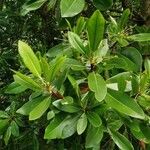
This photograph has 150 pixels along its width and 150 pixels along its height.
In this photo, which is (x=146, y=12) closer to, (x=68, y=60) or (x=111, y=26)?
(x=111, y=26)

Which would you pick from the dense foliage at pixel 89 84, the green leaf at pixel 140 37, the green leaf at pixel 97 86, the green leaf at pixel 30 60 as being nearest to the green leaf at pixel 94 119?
the dense foliage at pixel 89 84

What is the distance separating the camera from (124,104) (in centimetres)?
123

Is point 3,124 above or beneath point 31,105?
beneath

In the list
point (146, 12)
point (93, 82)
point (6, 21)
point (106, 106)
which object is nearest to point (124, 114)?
point (106, 106)

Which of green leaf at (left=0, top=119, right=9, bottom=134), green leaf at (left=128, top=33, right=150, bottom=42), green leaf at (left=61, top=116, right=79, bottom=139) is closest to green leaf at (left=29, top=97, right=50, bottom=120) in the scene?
green leaf at (left=61, top=116, right=79, bottom=139)

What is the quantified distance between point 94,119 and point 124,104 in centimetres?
10

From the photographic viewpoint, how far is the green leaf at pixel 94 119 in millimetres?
1235

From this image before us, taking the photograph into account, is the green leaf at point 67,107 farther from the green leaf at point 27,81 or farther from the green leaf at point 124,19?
the green leaf at point 124,19

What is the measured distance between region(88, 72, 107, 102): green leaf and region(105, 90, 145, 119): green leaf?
0.06 meters

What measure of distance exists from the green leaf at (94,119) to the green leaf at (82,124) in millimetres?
14

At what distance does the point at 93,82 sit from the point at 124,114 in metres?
0.18

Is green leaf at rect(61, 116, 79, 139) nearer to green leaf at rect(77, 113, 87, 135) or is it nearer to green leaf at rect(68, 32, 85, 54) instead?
green leaf at rect(77, 113, 87, 135)

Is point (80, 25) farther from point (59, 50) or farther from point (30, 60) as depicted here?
point (30, 60)

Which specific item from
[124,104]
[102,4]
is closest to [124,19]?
[102,4]
